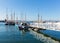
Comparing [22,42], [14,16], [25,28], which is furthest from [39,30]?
[14,16]

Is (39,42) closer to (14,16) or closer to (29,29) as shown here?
(29,29)

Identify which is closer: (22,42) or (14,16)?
(22,42)

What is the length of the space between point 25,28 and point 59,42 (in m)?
27.4

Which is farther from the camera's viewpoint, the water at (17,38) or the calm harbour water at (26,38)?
the water at (17,38)

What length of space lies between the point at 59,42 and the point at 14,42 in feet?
28.0

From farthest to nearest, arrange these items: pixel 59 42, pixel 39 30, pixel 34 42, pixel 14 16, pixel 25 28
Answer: pixel 14 16 < pixel 25 28 < pixel 39 30 < pixel 34 42 < pixel 59 42

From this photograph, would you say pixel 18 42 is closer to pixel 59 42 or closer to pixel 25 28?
pixel 59 42

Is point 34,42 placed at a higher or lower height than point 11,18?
lower

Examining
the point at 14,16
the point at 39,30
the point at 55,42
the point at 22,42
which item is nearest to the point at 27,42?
the point at 22,42

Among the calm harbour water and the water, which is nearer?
the calm harbour water

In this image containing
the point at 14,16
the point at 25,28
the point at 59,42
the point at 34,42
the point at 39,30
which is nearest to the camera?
the point at 59,42

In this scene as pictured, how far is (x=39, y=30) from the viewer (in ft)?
149

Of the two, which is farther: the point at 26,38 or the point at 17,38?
the point at 17,38

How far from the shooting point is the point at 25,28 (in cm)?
5259
